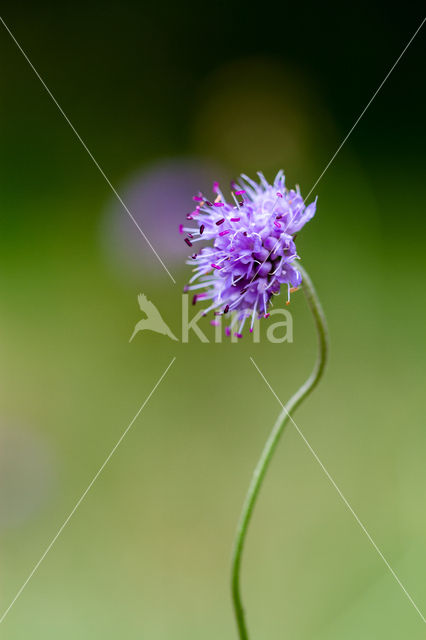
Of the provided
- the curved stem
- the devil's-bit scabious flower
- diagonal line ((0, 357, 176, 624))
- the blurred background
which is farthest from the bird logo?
the curved stem

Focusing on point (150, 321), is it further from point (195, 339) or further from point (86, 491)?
point (86, 491)

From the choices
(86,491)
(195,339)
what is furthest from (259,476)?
(195,339)

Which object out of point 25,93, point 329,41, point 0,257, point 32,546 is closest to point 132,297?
point 0,257

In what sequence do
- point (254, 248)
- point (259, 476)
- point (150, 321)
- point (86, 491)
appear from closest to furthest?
point (259, 476) → point (254, 248) → point (86, 491) → point (150, 321)

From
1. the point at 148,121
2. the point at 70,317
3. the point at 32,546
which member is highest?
the point at 148,121

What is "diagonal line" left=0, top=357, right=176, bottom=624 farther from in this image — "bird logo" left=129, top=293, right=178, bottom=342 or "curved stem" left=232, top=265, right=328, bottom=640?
"curved stem" left=232, top=265, right=328, bottom=640

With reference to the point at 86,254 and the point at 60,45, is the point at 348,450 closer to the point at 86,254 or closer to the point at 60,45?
the point at 86,254
